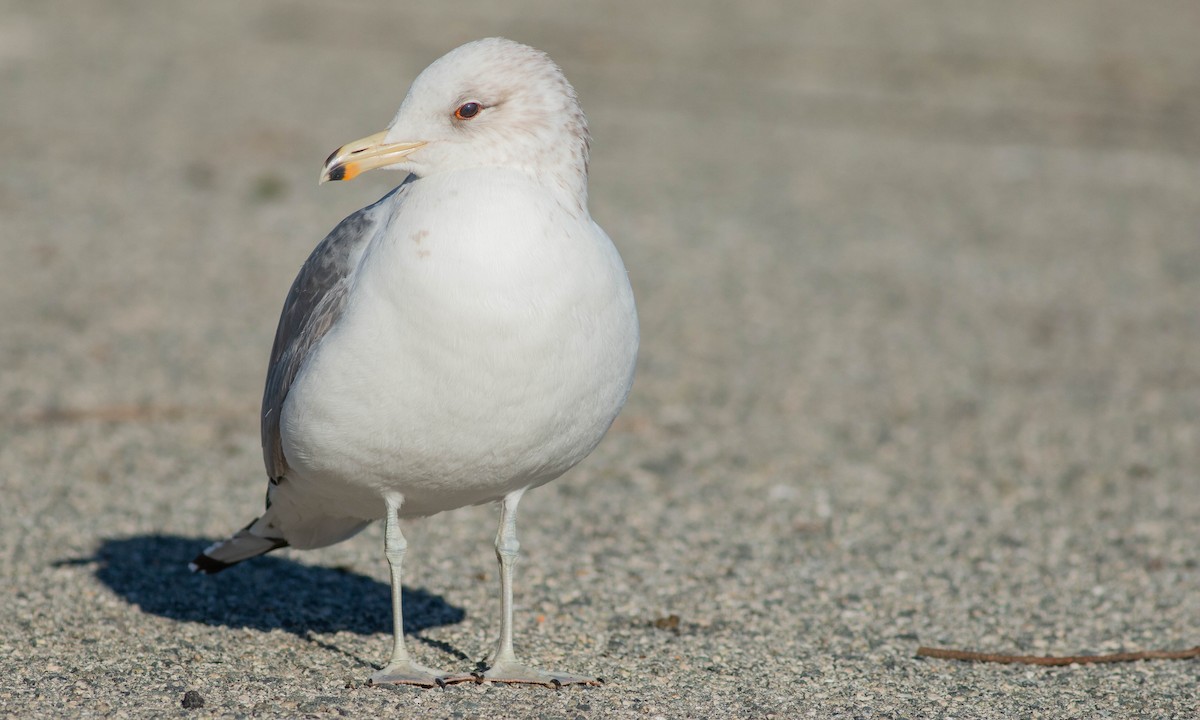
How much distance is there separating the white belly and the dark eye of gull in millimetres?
260

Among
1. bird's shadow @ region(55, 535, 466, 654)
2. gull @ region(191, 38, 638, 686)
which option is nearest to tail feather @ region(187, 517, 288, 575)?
bird's shadow @ region(55, 535, 466, 654)

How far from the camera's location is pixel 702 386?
869cm

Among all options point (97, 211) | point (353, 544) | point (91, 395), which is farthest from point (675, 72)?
point (353, 544)

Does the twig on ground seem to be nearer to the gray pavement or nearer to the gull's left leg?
the gray pavement

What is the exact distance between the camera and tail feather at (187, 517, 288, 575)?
5070mm

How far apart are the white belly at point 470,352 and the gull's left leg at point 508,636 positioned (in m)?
0.31

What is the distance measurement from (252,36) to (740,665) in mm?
14153

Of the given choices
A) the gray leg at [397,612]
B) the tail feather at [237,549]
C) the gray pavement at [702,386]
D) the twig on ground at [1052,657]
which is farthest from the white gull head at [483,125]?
the twig on ground at [1052,657]

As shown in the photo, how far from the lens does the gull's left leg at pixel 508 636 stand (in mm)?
4492

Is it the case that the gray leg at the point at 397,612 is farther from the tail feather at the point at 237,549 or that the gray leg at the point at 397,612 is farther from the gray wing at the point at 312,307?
the tail feather at the point at 237,549

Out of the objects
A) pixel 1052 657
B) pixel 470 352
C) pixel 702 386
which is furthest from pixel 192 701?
pixel 702 386

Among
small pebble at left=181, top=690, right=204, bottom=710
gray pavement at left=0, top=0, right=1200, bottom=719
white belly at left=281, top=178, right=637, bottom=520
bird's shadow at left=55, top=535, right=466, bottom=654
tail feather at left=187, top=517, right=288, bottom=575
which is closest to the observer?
white belly at left=281, top=178, right=637, bottom=520

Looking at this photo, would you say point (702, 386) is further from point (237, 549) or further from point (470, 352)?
point (470, 352)

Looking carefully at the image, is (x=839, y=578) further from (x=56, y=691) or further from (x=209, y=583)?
(x=56, y=691)
